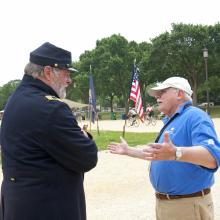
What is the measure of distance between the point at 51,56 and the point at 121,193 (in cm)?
589

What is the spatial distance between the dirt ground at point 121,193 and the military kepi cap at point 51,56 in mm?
4020

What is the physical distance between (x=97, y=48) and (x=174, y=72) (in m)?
16.0

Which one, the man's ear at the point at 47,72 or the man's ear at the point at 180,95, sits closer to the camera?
the man's ear at the point at 47,72

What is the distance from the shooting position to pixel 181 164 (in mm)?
3807

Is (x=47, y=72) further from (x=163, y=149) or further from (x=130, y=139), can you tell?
(x=130, y=139)

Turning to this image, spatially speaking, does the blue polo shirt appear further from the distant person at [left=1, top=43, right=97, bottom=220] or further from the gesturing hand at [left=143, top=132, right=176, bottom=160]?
the distant person at [left=1, top=43, right=97, bottom=220]

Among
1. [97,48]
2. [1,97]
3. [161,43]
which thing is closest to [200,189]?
[161,43]

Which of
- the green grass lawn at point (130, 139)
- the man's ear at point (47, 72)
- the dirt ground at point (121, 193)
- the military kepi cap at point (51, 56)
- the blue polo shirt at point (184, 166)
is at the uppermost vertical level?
the military kepi cap at point (51, 56)

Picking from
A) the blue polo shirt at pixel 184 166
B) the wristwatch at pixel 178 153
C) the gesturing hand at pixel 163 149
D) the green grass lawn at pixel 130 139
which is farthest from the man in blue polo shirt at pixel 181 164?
the green grass lawn at pixel 130 139

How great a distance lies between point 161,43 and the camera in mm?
56500

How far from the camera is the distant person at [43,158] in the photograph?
121 inches

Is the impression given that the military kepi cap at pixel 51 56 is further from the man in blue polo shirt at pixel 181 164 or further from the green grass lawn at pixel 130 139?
the green grass lawn at pixel 130 139

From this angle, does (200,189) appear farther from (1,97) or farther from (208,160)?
(1,97)

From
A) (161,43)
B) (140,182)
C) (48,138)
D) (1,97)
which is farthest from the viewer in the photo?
(1,97)
